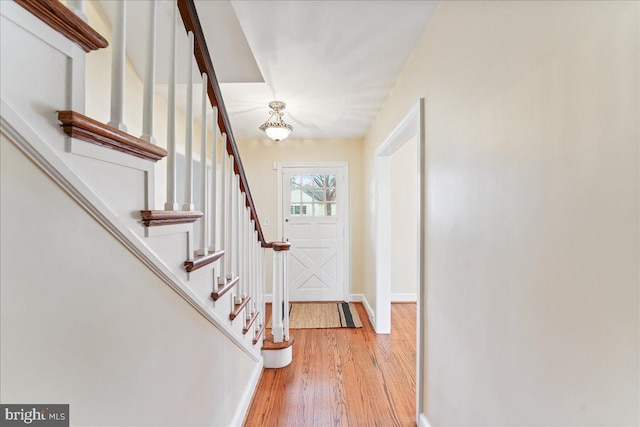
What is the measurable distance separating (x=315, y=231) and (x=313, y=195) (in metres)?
0.52

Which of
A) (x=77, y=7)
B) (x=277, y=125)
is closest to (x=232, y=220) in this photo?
(x=77, y=7)

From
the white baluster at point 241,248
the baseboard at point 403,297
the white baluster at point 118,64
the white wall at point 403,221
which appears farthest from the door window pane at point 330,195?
the white baluster at point 118,64

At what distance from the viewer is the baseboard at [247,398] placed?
1.69m

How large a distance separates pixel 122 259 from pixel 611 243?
110 cm

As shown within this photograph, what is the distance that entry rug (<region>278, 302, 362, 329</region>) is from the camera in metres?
3.41

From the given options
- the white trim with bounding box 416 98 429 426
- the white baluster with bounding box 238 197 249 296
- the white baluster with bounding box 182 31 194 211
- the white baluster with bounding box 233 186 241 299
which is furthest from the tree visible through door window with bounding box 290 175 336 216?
the white baluster with bounding box 182 31 194 211

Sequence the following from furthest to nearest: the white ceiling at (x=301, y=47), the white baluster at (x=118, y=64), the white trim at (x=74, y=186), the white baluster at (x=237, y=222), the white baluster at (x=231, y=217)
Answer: the white baluster at (x=237, y=222) → the white baluster at (x=231, y=217) → the white ceiling at (x=301, y=47) → the white baluster at (x=118, y=64) → the white trim at (x=74, y=186)

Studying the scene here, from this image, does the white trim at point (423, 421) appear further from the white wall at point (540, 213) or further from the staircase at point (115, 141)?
the staircase at point (115, 141)

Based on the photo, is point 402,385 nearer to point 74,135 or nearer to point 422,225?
point 422,225

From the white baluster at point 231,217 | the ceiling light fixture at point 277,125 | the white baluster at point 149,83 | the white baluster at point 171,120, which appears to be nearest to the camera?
the white baluster at point 149,83

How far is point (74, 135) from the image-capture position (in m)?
0.58

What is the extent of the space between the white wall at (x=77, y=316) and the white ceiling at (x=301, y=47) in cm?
139

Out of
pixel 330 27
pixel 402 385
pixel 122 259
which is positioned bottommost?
pixel 402 385

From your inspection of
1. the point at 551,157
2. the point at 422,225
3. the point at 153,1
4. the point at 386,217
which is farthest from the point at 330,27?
the point at 386,217
